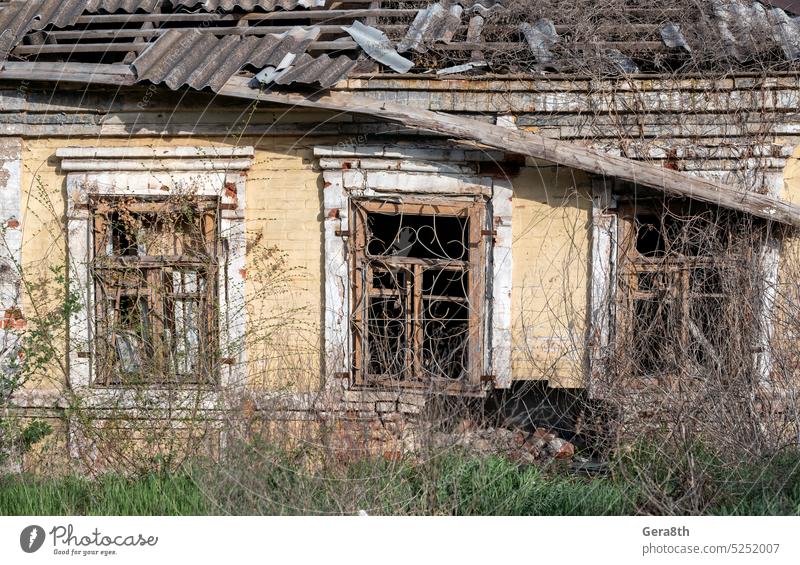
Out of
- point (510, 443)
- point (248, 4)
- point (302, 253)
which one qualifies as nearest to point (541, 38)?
point (248, 4)

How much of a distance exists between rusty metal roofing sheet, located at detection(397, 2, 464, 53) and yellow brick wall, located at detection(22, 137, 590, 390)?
3.47ft

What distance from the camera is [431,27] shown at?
6.78 metres

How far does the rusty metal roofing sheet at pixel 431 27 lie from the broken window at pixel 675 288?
1913 millimetres

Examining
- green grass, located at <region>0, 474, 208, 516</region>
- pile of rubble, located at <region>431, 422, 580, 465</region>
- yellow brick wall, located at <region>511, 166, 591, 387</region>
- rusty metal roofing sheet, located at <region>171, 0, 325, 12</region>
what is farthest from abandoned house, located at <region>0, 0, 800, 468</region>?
green grass, located at <region>0, 474, 208, 516</region>

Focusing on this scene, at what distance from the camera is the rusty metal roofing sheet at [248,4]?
22.7 ft

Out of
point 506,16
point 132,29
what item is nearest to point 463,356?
point 506,16

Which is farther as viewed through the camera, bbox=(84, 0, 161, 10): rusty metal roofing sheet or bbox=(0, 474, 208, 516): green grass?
bbox=(84, 0, 161, 10): rusty metal roofing sheet

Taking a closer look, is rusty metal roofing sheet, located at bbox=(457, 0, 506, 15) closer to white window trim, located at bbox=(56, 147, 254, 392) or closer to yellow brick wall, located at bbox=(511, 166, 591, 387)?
yellow brick wall, located at bbox=(511, 166, 591, 387)

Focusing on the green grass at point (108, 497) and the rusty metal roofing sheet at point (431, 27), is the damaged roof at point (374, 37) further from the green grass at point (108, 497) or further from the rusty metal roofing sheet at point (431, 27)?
the green grass at point (108, 497)

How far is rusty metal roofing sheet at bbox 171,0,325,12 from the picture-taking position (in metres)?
6.92

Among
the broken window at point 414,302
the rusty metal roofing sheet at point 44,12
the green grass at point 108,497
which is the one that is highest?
the rusty metal roofing sheet at point 44,12

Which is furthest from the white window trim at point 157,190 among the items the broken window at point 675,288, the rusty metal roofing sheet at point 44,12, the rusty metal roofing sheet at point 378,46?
the broken window at point 675,288

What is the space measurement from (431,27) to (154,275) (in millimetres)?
2860

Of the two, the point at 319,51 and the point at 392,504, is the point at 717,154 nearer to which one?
the point at 319,51
